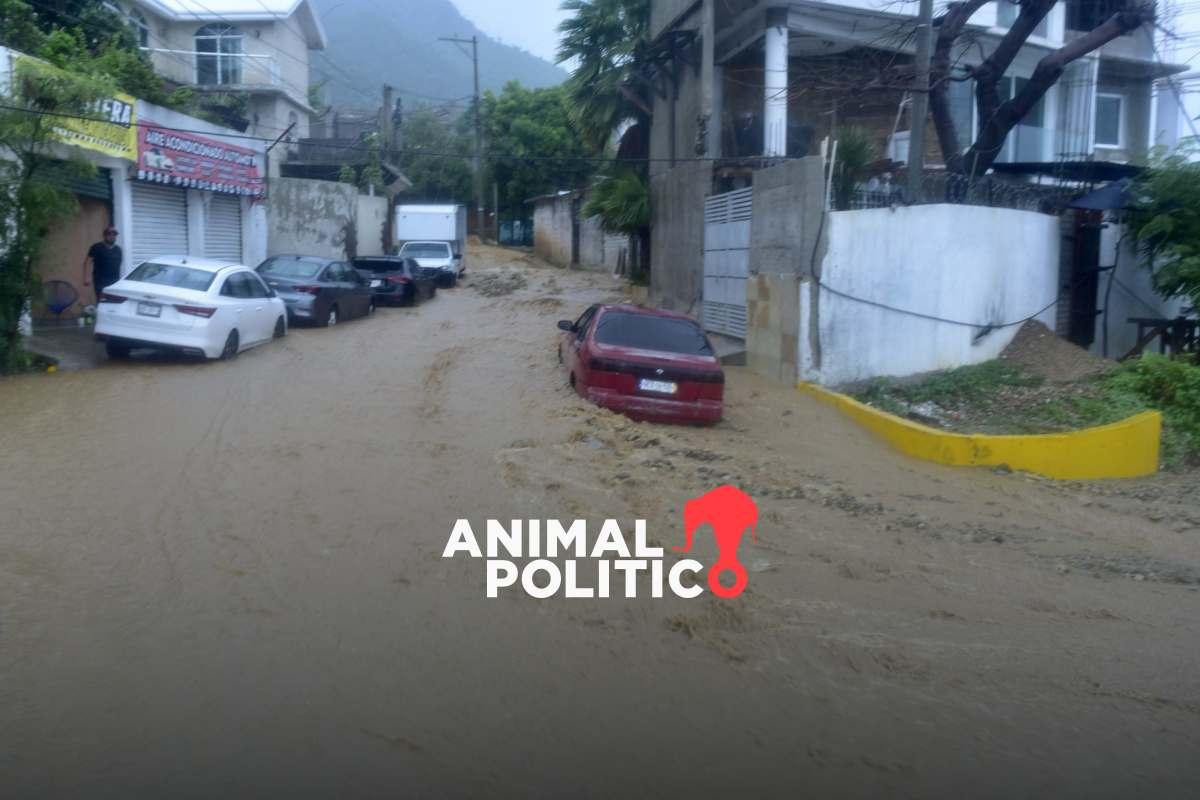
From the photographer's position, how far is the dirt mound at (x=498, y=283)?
31836mm

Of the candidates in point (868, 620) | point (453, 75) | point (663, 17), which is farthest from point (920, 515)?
point (453, 75)

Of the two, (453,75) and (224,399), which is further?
(453,75)

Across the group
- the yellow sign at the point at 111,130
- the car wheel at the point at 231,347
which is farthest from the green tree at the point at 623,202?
the car wheel at the point at 231,347

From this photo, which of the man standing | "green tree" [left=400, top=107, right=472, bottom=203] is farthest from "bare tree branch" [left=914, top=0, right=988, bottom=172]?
"green tree" [left=400, top=107, right=472, bottom=203]

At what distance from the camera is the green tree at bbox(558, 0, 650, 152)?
26.8 m

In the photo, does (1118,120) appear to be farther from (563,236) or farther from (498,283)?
(563,236)

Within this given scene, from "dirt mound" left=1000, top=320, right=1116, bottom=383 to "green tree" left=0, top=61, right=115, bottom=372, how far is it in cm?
1317

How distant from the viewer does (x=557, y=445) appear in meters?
11.1

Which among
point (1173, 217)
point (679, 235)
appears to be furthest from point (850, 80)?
point (1173, 217)

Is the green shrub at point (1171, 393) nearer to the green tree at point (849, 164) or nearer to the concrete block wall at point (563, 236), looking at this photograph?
the green tree at point (849, 164)

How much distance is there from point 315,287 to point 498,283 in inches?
559

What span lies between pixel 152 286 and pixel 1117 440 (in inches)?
480

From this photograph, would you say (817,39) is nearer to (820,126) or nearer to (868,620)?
(820,126)

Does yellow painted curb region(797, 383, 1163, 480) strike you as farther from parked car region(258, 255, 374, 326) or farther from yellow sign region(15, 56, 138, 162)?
yellow sign region(15, 56, 138, 162)
